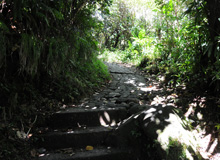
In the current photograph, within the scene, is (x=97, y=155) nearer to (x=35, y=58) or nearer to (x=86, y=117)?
(x=86, y=117)

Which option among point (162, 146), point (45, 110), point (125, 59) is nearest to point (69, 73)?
point (45, 110)

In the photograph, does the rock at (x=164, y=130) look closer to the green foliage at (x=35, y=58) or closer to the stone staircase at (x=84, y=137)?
the stone staircase at (x=84, y=137)

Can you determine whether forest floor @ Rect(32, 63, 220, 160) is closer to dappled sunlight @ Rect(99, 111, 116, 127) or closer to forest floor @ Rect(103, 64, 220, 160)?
forest floor @ Rect(103, 64, 220, 160)

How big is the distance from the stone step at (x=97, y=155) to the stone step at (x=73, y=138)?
0.18 meters

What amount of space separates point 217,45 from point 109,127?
2258 millimetres

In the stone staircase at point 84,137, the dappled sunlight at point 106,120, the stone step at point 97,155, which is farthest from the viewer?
the dappled sunlight at point 106,120

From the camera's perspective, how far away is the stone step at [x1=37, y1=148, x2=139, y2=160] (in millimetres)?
2514

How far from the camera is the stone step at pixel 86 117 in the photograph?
3140 mm

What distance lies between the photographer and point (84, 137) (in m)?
2.87

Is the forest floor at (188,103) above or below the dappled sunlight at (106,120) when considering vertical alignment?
above

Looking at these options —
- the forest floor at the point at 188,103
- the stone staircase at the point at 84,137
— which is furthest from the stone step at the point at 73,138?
the forest floor at the point at 188,103

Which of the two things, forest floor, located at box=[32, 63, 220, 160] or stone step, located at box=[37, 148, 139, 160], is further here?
forest floor, located at box=[32, 63, 220, 160]

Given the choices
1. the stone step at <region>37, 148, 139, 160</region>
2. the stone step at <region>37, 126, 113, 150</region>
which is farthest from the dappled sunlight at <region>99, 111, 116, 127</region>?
the stone step at <region>37, 148, 139, 160</region>

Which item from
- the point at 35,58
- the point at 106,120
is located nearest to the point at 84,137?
the point at 106,120
